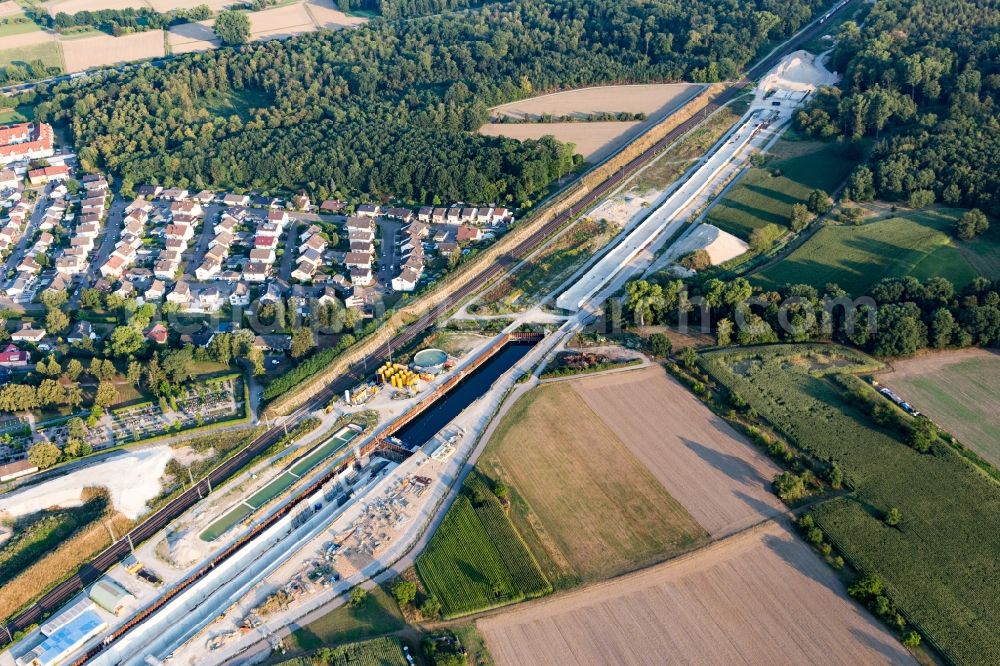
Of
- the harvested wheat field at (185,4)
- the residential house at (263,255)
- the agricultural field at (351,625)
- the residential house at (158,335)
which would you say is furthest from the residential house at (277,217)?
the harvested wheat field at (185,4)

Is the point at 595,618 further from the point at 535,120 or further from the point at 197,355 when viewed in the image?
the point at 535,120

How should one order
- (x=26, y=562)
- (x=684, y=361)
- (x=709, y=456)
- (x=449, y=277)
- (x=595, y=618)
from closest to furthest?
(x=595, y=618)
(x=26, y=562)
(x=709, y=456)
(x=684, y=361)
(x=449, y=277)

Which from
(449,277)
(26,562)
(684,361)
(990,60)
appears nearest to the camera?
(26,562)

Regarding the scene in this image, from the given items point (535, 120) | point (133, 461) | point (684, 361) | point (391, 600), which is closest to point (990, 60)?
point (535, 120)

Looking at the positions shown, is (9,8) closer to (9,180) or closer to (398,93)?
(9,180)

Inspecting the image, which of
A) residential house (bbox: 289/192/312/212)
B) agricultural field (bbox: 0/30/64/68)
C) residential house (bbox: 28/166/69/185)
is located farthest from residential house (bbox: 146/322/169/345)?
agricultural field (bbox: 0/30/64/68)

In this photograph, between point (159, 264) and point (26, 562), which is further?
point (159, 264)

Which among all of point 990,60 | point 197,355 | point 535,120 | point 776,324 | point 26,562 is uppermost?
point 990,60

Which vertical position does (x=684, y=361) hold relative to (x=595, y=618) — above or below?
above

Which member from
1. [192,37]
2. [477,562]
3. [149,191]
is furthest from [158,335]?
[192,37]
